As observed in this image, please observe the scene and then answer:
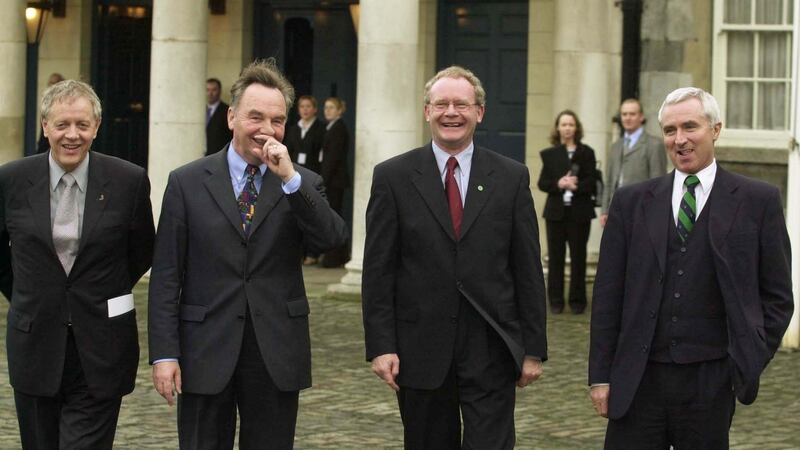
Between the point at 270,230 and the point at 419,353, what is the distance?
2.69ft

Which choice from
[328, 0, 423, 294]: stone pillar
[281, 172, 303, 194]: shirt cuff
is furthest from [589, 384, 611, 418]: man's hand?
[328, 0, 423, 294]: stone pillar

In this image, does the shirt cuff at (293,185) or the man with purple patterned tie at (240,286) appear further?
the man with purple patterned tie at (240,286)

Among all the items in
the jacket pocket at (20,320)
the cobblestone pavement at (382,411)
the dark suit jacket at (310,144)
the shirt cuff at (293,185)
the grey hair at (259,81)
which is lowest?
the cobblestone pavement at (382,411)

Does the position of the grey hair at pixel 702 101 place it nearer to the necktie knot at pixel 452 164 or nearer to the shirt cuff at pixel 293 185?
the necktie knot at pixel 452 164

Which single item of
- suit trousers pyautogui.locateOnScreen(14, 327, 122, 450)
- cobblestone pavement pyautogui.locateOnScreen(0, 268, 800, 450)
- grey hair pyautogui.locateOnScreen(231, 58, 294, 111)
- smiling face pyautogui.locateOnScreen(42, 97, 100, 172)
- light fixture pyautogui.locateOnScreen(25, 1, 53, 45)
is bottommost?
cobblestone pavement pyautogui.locateOnScreen(0, 268, 800, 450)

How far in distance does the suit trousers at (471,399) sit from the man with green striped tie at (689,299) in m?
0.46

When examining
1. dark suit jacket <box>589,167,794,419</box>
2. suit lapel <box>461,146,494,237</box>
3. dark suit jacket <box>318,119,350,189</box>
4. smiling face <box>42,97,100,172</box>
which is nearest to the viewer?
dark suit jacket <box>589,167,794,419</box>

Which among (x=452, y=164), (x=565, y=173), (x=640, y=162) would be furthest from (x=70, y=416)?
(x=565, y=173)

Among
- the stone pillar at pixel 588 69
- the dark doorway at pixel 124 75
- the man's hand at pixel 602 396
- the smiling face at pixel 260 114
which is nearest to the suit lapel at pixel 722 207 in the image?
the man's hand at pixel 602 396

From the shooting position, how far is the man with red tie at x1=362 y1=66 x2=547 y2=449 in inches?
300

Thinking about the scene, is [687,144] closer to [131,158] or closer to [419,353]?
[419,353]

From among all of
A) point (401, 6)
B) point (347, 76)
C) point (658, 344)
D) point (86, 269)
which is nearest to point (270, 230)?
point (86, 269)

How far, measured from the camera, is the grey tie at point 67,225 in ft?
24.9

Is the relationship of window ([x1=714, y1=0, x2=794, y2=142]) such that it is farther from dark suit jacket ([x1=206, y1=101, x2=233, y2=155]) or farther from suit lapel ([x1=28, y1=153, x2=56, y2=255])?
suit lapel ([x1=28, y1=153, x2=56, y2=255])
